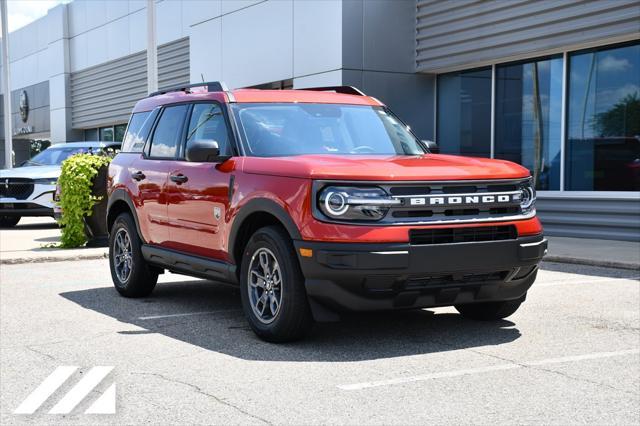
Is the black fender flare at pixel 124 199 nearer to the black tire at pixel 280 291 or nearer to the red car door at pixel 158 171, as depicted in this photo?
the red car door at pixel 158 171

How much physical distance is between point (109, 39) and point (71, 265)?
24.0 metres

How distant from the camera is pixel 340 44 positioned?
1742cm

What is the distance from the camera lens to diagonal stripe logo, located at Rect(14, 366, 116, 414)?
15.4 feet

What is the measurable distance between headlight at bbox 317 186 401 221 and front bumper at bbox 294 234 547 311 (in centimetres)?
21

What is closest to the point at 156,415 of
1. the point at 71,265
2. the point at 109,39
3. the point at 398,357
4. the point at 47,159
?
the point at 398,357

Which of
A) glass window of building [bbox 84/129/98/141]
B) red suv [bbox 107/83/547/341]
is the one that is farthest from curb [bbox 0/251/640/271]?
glass window of building [bbox 84/129/98/141]

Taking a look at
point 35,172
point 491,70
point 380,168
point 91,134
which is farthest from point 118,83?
point 380,168

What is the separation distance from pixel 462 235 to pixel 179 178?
2728 millimetres

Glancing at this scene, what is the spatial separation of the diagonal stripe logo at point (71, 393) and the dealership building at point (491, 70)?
10.6m

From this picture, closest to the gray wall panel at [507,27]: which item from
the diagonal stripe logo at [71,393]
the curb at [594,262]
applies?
the curb at [594,262]

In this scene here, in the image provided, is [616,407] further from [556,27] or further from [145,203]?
[556,27]

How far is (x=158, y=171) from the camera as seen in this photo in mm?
7895

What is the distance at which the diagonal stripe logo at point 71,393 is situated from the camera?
470 cm

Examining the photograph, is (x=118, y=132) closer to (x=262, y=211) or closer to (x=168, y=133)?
(x=168, y=133)
